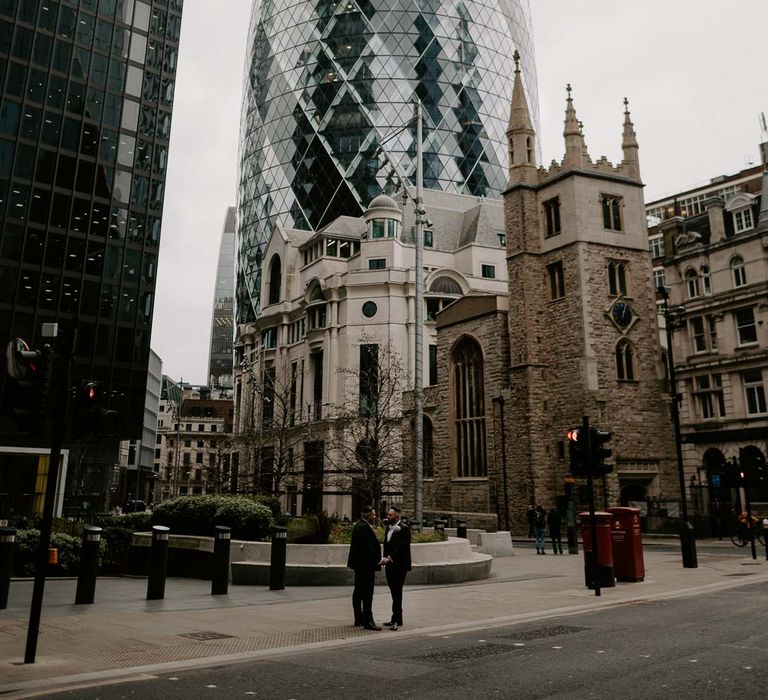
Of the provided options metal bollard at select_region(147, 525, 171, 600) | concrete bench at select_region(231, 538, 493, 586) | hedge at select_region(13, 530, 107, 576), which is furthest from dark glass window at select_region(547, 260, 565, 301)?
metal bollard at select_region(147, 525, 171, 600)

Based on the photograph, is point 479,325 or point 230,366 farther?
point 230,366

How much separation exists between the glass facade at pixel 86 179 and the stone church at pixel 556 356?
69.7 ft

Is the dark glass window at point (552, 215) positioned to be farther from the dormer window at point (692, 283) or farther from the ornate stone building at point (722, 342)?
the dormer window at point (692, 283)

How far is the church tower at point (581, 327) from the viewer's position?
39.0 metres

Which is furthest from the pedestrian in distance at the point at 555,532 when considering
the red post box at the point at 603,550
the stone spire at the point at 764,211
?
the stone spire at the point at 764,211

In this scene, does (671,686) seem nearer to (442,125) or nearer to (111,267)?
(111,267)

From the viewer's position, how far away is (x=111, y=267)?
1833 inches

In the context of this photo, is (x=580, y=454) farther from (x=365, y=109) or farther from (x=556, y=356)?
(x=365, y=109)

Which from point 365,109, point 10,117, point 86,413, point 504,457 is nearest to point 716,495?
point 504,457

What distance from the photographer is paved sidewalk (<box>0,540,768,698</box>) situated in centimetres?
762

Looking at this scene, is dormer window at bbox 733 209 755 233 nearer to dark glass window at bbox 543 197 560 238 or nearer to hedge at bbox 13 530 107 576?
dark glass window at bbox 543 197 560 238

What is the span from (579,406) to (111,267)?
30912 millimetres

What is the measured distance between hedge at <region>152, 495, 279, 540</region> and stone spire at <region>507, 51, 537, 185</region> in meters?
33.1

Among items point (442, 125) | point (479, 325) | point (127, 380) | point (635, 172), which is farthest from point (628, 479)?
point (442, 125)
